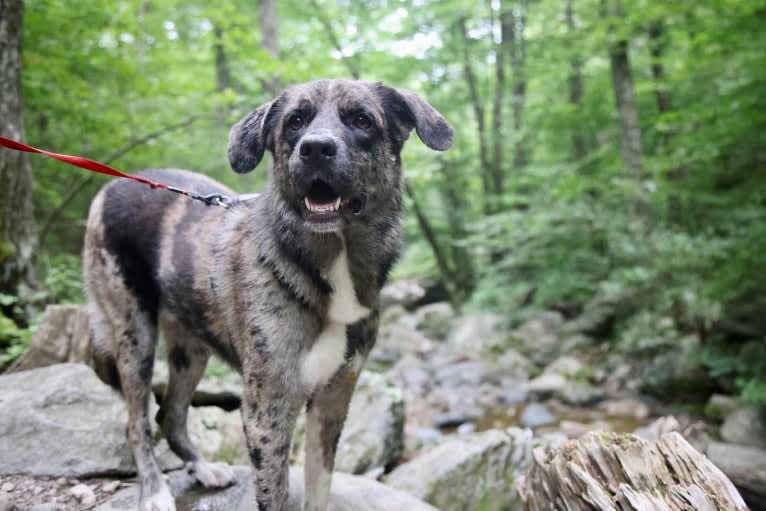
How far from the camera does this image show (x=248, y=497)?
124 inches

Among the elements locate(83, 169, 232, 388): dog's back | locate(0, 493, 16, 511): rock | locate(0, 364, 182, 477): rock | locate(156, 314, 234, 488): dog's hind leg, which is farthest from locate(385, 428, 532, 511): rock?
locate(0, 493, 16, 511): rock

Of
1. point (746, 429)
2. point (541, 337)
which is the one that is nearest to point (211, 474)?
point (746, 429)

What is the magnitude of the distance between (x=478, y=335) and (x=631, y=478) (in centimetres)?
928

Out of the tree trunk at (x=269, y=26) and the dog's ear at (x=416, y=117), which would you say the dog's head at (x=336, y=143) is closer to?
the dog's ear at (x=416, y=117)

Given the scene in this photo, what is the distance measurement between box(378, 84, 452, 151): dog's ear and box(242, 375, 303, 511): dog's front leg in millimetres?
1288

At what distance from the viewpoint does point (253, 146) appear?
9.00 feet

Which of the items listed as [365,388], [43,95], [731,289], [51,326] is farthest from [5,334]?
[731,289]

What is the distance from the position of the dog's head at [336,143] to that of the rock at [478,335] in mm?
8771

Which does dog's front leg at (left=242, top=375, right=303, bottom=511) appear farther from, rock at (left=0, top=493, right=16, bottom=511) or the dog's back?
rock at (left=0, top=493, right=16, bottom=511)

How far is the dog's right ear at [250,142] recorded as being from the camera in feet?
8.96

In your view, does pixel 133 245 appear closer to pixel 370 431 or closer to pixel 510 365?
pixel 370 431

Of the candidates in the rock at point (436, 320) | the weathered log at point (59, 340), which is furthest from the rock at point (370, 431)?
the rock at point (436, 320)

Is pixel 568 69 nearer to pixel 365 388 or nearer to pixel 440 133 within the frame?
pixel 365 388

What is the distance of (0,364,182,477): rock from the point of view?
326 centimetres
